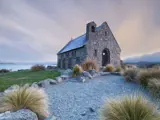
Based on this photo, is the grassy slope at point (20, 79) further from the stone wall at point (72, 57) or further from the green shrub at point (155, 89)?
the stone wall at point (72, 57)

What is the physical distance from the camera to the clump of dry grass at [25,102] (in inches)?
140

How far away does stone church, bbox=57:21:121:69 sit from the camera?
1744 cm

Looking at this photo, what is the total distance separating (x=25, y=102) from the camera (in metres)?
3.64

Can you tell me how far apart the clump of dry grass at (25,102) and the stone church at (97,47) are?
13547mm

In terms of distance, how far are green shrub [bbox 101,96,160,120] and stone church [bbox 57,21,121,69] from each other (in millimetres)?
14440

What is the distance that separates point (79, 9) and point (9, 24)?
169 inches

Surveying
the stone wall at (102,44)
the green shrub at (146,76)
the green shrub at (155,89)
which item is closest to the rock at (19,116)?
the green shrub at (155,89)

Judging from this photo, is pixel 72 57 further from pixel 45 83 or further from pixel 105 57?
pixel 45 83

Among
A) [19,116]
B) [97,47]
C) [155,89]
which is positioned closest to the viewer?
[19,116]

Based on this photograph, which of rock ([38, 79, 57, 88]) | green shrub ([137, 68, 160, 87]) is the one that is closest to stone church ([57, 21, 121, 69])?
rock ([38, 79, 57, 88])

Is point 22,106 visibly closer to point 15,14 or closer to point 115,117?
point 115,117

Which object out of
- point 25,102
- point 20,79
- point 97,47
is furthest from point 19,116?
point 97,47

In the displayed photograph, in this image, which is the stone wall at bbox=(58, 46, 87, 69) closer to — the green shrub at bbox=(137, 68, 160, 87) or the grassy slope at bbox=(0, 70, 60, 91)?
the grassy slope at bbox=(0, 70, 60, 91)

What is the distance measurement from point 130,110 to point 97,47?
1566 centimetres
